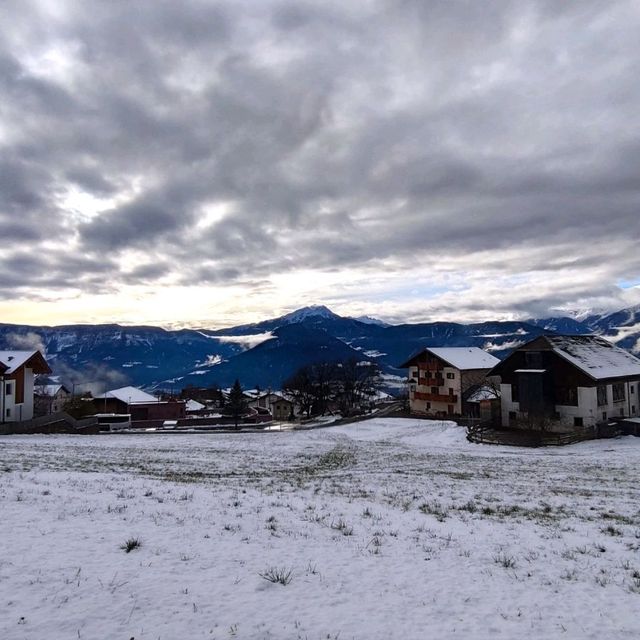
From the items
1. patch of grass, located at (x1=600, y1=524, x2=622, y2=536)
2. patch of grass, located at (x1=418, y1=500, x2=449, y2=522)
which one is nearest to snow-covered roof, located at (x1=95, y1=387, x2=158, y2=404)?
patch of grass, located at (x1=418, y1=500, x2=449, y2=522)

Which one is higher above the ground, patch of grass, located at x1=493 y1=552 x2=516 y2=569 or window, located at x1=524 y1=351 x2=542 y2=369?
window, located at x1=524 y1=351 x2=542 y2=369

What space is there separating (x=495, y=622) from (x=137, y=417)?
3760 inches

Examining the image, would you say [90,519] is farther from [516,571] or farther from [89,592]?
[516,571]

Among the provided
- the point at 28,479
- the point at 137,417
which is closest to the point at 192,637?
the point at 28,479

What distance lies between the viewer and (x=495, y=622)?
285 inches

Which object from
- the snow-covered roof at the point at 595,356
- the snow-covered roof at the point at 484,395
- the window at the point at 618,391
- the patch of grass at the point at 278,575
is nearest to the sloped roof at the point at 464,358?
the snow-covered roof at the point at 484,395

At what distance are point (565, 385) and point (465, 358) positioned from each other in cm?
2762

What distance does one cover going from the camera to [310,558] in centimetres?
984

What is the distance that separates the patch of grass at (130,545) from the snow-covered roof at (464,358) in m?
71.1

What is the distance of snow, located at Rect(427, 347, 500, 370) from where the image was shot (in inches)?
3037

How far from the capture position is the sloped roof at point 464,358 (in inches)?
3036

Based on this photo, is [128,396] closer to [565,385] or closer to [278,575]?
[565,385]

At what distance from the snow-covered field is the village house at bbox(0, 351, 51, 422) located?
41918 mm

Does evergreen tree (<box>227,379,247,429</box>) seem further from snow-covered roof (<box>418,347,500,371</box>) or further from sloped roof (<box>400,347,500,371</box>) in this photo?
snow-covered roof (<box>418,347,500,371</box>)
